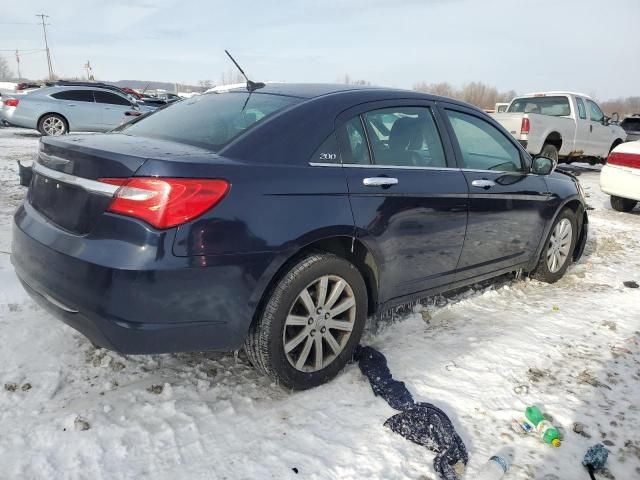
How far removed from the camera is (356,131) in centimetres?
294

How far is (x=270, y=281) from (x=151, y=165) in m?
0.77

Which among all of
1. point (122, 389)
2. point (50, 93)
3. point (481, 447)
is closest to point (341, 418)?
point (481, 447)

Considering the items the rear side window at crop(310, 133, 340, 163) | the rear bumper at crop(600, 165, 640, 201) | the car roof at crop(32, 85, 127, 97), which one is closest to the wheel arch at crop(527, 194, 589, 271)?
the rear side window at crop(310, 133, 340, 163)

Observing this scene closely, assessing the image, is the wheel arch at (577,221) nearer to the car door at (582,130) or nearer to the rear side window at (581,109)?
the car door at (582,130)

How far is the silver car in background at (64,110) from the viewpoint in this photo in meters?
13.8

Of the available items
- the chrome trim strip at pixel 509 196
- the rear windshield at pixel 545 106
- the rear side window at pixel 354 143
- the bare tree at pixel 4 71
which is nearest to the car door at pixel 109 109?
the rear windshield at pixel 545 106

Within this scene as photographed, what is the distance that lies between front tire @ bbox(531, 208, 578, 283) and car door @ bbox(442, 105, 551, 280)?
31 centimetres

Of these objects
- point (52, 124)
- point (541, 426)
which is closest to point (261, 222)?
point (541, 426)

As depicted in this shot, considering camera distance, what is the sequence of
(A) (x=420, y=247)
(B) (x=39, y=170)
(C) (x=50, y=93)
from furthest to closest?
(C) (x=50, y=93)
(A) (x=420, y=247)
(B) (x=39, y=170)

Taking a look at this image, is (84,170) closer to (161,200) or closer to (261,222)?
(161,200)

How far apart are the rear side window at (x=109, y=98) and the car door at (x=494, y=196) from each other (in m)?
13.0

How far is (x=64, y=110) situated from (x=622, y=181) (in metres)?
13.4

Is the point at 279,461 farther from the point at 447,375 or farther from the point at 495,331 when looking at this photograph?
the point at 495,331

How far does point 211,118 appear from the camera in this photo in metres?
2.98
